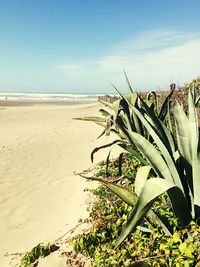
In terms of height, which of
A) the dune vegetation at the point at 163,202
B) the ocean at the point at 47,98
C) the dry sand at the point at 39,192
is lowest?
the dry sand at the point at 39,192

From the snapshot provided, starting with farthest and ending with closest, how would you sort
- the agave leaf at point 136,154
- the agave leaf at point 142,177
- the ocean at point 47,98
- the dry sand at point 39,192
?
the ocean at point 47,98
the dry sand at point 39,192
the agave leaf at point 136,154
the agave leaf at point 142,177

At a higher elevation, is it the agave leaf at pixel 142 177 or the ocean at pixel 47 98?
the agave leaf at pixel 142 177

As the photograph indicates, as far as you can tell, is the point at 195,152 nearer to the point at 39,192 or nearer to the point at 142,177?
the point at 142,177

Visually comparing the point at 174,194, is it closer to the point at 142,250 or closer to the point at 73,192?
the point at 142,250

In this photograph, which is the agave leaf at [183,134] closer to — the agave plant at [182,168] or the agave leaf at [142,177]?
the agave plant at [182,168]

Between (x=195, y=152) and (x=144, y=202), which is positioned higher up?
(x=195, y=152)

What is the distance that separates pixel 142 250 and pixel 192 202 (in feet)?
1.92

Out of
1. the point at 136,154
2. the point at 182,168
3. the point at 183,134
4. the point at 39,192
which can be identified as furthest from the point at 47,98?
the point at 182,168

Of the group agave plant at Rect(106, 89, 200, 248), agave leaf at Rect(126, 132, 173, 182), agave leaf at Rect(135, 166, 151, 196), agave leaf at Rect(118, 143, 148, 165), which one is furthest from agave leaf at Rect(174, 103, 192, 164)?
agave leaf at Rect(118, 143, 148, 165)

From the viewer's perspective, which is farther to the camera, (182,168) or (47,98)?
(47,98)

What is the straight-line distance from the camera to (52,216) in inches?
197

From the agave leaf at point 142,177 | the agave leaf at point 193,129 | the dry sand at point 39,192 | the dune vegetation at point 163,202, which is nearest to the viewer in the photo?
the dune vegetation at point 163,202

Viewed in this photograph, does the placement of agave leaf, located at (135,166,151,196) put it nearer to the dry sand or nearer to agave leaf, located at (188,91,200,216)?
agave leaf, located at (188,91,200,216)

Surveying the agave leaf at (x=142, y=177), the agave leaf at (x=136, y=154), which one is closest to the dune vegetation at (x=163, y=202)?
the agave leaf at (x=142, y=177)
